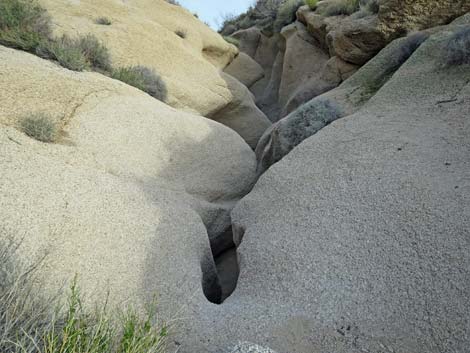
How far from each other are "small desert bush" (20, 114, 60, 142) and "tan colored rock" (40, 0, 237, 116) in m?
3.74

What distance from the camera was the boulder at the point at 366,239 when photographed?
2.80 m

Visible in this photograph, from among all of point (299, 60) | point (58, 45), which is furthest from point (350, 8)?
point (58, 45)

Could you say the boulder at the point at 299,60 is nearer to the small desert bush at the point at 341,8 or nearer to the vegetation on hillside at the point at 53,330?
the small desert bush at the point at 341,8

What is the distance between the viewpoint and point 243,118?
A: 10.3 metres

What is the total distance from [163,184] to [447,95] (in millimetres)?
4244

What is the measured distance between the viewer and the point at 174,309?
3289 millimetres

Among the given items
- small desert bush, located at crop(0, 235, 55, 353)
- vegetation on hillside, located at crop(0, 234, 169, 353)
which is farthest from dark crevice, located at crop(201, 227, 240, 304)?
A: small desert bush, located at crop(0, 235, 55, 353)

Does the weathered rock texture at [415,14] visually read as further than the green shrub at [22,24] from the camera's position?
Yes

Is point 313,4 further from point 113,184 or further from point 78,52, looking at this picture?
point 113,184

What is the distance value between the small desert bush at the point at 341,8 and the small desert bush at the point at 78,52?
→ 673cm

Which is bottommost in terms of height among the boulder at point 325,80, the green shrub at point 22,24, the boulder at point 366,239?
the boulder at point 325,80

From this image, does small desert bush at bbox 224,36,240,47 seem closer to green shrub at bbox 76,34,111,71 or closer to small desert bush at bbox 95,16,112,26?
small desert bush at bbox 95,16,112,26

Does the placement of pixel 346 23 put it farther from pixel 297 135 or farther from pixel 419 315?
pixel 419 315

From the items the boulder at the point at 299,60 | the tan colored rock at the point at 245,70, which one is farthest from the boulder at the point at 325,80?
the tan colored rock at the point at 245,70
